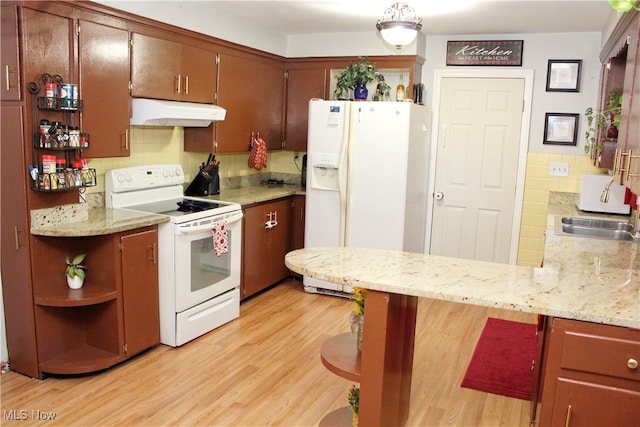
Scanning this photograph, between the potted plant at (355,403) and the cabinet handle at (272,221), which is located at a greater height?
the cabinet handle at (272,221)

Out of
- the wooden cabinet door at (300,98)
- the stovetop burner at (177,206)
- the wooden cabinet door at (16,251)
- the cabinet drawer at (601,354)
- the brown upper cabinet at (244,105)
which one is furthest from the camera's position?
the wooden cabinet door at (300,98)

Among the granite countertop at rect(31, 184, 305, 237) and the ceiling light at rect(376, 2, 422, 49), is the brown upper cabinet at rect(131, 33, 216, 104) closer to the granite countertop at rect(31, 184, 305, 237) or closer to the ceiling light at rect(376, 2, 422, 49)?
the granite countertop at rect(31, 184, 305, 237)

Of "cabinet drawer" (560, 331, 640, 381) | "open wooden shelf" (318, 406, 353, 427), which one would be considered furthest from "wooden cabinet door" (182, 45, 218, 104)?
"cabinet drawer" (560, 331, 640, 381)

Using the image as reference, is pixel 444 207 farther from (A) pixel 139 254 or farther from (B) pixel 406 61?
(A) pixel 139 254

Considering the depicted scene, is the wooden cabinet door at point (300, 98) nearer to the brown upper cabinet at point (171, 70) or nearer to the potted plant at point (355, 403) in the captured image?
the brown upper cabinet at point (171, 70)

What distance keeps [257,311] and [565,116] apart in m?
3.08

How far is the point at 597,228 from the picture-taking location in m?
3.84

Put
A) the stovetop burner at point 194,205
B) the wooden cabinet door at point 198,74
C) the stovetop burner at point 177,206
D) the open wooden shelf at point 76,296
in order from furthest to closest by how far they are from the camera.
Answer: the wooden cabinet door at point 198,74 < the stovetop burner at point 194,205 < the stovetop burner at point 177,206 < the open wooden shelf at point 76,296

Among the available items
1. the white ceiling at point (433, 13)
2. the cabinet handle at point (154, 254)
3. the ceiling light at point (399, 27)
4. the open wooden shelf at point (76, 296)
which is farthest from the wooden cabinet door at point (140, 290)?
the ceiling light at point (399, 27)

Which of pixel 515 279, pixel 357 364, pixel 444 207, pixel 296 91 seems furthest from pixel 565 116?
pixel 357 364

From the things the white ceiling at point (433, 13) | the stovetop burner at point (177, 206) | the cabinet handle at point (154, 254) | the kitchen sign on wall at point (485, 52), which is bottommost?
the cabinet handle at point (154, 254)

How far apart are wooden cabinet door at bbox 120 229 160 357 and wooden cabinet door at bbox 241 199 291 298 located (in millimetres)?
1049

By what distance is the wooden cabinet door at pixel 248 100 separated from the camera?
4.56m

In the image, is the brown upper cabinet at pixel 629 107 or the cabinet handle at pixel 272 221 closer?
the brown upper cabinet at pixel 629 107
